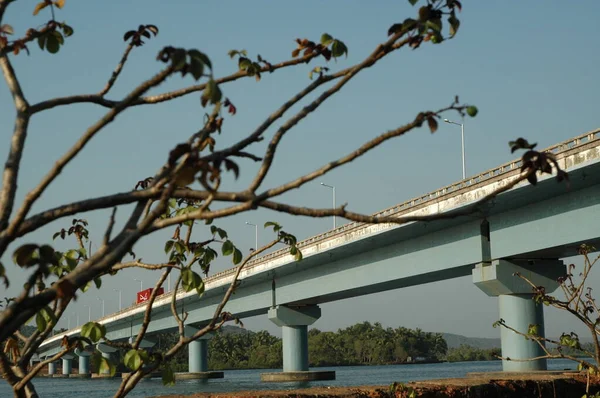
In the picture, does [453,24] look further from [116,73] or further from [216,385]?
[216,385]

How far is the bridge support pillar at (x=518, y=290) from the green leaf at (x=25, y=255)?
34.8 metres

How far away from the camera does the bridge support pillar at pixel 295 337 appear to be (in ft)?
204

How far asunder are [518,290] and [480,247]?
2512 millimetres

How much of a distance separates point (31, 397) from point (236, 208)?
235 centimetres

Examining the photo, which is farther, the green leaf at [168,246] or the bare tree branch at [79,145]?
the green leaf at [168,246]

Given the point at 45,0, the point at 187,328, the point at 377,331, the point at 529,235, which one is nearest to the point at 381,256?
the point at 529,235

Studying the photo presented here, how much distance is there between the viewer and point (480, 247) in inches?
1519

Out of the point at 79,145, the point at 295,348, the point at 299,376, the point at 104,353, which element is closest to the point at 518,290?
the point at 104,353

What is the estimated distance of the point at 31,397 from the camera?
570 centimetres

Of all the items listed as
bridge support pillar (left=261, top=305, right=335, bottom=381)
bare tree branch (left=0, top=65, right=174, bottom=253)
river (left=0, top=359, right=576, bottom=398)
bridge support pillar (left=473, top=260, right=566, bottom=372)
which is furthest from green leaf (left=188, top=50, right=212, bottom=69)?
bridge support pillar (left=261, top=305, right=335, bottom=381)

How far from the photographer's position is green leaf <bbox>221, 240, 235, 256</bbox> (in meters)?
6.37

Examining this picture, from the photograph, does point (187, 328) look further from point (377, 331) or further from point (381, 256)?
point (377, 331)

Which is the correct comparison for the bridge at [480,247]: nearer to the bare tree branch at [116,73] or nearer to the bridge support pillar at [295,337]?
the bridge support pillar at [295,337]

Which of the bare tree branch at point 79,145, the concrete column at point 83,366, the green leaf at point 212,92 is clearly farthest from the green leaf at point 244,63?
the concrete column at point 83,366
